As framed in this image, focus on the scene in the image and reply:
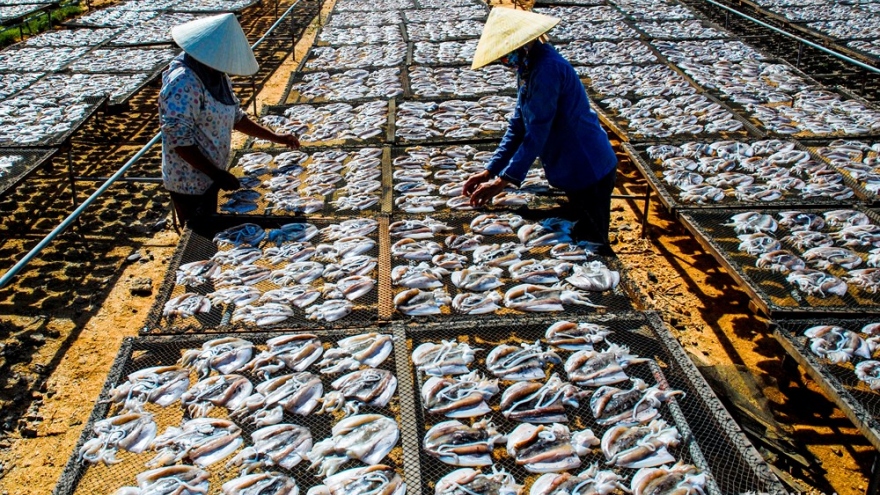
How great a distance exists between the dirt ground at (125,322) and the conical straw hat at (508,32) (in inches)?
60.5

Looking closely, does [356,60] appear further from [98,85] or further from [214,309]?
[214,309]

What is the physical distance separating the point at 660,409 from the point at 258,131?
368 cm

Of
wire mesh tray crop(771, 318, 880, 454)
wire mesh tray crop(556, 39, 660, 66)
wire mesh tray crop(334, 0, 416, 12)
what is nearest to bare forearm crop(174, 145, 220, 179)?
wire mesh tray crop(771, 318, 880, 454)

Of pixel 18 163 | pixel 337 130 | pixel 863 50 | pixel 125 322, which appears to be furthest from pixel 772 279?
pixel 863 50

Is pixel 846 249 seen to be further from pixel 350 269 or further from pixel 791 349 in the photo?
pixel 350 269

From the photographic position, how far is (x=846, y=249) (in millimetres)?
4172

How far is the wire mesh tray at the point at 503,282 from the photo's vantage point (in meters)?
3.51

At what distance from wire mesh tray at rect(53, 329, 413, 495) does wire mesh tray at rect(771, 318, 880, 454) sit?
1.87 meters

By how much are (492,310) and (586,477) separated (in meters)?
1.19

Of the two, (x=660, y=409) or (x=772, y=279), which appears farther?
(x=772, y=279)

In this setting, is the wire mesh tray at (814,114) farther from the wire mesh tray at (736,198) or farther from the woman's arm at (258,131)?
the woman's arm at (258,131)

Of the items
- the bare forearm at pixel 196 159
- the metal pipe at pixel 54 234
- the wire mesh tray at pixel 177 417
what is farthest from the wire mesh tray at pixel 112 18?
the wire mesh tray at pixel 177 417

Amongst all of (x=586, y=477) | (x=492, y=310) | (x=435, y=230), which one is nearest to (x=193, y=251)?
(x=435, y=230)

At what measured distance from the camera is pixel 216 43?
4305 millimetres
